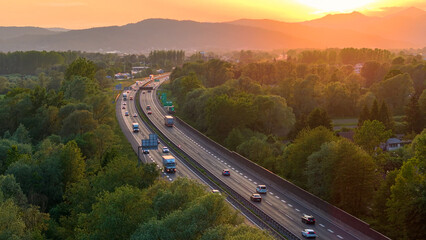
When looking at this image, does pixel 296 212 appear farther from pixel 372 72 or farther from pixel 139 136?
pixel 372 72

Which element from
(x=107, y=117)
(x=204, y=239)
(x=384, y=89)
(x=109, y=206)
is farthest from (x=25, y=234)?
(x=384, y=89)

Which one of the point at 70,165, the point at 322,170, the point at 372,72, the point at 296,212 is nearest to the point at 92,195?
the point at 70,165

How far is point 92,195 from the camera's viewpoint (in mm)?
45375

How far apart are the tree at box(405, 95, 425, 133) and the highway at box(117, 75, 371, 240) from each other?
4742cm

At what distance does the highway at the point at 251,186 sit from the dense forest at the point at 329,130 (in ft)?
14.7

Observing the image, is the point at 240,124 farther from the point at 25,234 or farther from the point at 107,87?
the point at 107,87

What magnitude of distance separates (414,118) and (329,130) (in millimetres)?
37666

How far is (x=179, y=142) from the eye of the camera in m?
83.8

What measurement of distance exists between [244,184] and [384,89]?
83.8 m

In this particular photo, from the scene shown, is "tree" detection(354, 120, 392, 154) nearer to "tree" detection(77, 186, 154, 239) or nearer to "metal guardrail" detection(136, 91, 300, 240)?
"metal guardrail" detection(136, 91, 300, 240)

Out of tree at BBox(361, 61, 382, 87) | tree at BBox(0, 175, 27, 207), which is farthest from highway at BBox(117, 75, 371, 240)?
tree at BBox(361, 61, 382, 87)

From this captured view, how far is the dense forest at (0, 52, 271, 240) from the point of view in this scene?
28828 millimetres

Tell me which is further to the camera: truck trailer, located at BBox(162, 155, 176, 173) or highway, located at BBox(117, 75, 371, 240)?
truck trailer, located at BBox(162, 155, 176, 173)

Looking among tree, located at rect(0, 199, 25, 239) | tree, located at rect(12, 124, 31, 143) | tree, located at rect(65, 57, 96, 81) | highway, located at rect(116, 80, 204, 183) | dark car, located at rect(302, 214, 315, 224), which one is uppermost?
tree, located at rect(65, 57, 96, 81)
